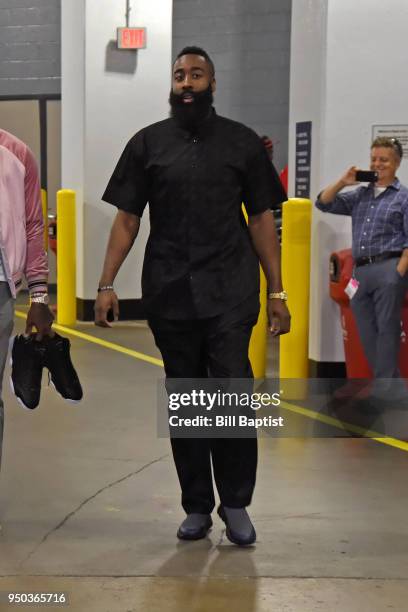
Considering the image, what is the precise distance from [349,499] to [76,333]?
570 centimetres

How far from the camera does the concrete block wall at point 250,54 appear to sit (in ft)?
41.5

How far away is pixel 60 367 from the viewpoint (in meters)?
4.27

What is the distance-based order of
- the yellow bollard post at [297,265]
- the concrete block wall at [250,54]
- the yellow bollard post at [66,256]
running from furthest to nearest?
the concrete block wall at [250,54] → the yellow bollard post at [66,256] → the yellow bollard post at [297,265]

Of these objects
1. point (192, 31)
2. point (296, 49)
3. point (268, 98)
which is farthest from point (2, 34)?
point (296, 49)

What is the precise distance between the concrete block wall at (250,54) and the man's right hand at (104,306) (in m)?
8.84

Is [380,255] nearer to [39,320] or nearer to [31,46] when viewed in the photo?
[39,320]

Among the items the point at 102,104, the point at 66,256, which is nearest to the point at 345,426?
the point at 66,256

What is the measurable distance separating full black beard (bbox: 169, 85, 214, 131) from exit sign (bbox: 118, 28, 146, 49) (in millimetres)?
6819

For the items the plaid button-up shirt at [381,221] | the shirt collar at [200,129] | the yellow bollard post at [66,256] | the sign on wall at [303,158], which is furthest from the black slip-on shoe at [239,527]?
the yellow bollard post at [66,256]

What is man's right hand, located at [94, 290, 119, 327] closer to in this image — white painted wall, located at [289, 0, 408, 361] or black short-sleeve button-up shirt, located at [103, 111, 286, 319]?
black short-sleeve button-up shirt, located at [103, 111, 286, 319]

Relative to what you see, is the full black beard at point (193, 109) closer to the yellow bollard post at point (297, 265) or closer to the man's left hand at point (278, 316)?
the man's left hand at point (278, 316)

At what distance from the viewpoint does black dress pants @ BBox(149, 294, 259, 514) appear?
4.10m

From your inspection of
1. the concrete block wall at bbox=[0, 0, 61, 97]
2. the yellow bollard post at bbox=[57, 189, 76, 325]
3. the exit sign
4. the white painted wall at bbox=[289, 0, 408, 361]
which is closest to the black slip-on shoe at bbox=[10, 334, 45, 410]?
the white painted wall at bbox=[289, 0, 408, 361]

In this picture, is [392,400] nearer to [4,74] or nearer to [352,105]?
[352,105]
